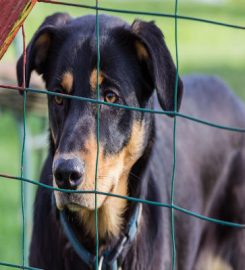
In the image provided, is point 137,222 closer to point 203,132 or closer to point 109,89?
point 109,89

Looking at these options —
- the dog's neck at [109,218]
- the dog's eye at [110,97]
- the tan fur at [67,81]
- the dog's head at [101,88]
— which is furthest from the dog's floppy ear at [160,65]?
the dog's neck at [109,218]

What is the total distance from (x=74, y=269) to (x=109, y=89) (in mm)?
880

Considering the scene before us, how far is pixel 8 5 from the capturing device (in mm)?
3252

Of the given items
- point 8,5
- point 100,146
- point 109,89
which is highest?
point 8,5

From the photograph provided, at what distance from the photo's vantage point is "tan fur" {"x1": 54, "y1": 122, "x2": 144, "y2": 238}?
3629 mm

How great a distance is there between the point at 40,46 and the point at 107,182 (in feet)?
2.46

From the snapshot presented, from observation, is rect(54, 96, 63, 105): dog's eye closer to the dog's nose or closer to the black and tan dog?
the black and tan dog

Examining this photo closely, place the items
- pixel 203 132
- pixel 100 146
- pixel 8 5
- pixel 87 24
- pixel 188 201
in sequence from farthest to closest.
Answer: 1. pixel 203 132
2. pixel 188 201
3. pixel 87 24
4. pixel 100 146
5. pixel 8 5

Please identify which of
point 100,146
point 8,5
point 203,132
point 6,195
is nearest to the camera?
→ point 8,5

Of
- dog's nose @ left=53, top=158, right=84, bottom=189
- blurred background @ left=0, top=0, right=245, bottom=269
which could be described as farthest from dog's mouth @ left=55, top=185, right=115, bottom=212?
blurred background @ left=0, top=0, right=245, bottom=269

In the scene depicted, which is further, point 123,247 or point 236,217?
point 236,217

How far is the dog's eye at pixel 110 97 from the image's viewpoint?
153 inches

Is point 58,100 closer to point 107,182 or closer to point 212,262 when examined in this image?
point 107,182

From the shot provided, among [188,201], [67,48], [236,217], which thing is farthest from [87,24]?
[236,217]
